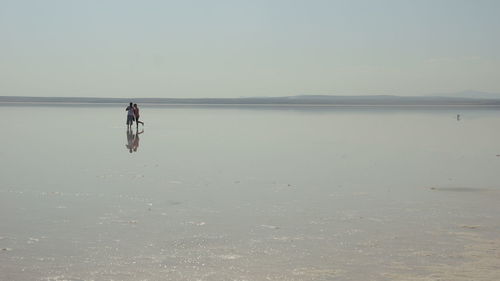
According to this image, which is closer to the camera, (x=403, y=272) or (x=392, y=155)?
(x=403, y=272)

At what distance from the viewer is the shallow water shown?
875cm

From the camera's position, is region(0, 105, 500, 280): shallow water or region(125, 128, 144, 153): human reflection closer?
region(0, 105, 500, 280): shallow water

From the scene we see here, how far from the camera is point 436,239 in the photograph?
10477 mm

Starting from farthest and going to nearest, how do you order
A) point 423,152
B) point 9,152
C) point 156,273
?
point 423,152 → point 9,152 → point 156,273

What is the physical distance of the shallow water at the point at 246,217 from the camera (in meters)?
8.75

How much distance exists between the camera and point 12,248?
31.5ft

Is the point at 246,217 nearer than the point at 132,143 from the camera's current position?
Yes

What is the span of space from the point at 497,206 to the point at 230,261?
7.44 m

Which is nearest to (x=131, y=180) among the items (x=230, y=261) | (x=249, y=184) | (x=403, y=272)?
(x=249, y=184)

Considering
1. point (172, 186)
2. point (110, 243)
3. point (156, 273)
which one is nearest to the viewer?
point (156, 273)

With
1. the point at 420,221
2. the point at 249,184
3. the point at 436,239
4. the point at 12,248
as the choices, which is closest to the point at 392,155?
the point at 249,184

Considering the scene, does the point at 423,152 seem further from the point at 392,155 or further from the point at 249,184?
the point at 249,184

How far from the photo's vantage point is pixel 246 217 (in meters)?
12.2

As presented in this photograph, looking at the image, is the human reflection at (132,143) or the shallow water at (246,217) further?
the human reflection at (132,143)
